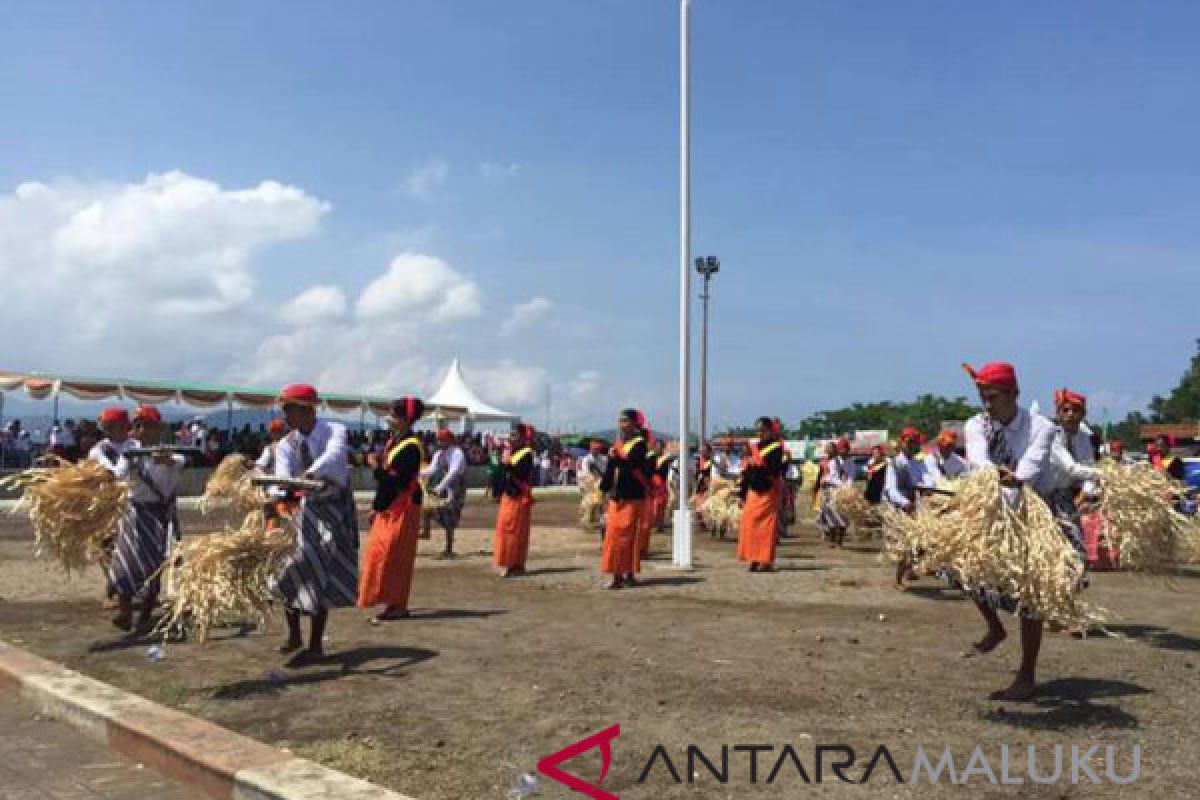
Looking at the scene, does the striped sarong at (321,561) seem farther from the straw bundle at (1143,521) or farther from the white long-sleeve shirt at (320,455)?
the straw bundle at (1143,521)

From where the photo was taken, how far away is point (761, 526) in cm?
1250

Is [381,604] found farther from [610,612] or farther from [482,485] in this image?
[482,485]

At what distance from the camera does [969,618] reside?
29.0 ft

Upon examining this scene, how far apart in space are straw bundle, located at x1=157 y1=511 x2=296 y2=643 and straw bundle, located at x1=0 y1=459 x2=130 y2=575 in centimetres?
216

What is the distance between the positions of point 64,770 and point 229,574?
1.56 meters

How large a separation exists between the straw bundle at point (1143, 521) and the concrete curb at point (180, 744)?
20.5 feet

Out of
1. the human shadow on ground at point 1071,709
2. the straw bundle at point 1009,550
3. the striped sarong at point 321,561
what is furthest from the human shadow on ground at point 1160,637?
the striped sarong at point 321,561

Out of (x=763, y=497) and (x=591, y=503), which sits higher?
(x=763, y=497)

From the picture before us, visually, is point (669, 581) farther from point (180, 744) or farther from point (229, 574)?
point (180, 744)

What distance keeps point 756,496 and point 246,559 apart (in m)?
7.62

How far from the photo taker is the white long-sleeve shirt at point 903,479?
1173cm

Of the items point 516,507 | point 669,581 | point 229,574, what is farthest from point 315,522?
point 669,581

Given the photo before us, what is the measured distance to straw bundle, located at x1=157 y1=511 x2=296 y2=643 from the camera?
610 cm

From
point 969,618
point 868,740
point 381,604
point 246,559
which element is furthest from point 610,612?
point 868,740
